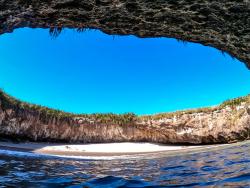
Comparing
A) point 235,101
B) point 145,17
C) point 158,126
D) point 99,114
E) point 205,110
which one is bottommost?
point 158,126

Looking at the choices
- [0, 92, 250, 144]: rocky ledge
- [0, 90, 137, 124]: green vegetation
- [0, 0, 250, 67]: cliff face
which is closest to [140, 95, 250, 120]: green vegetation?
[0, 92, 250, 144]: rocky ledge

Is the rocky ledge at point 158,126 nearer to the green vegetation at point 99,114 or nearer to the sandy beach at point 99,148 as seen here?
the green vegetation at point 99,114

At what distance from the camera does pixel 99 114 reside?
26141 millimetres

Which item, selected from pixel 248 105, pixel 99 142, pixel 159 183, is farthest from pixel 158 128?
pixel 159 183

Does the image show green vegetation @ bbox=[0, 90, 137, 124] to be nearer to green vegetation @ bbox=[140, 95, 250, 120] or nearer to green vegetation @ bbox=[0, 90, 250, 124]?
green vegetation @ bbox=[0, 90, 250, 124]

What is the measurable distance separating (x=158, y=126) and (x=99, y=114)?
4945mm

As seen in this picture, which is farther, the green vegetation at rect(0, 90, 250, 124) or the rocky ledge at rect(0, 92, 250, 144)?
the rocky ledge at rect(0, 92, 250, 144)

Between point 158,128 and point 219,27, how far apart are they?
18906 millimetres

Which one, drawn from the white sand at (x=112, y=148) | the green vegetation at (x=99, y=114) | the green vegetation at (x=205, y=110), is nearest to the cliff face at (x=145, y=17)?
the white sand at (x=112, y=148)

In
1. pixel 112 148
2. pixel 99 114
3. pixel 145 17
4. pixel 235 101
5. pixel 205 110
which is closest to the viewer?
pixel 145 17

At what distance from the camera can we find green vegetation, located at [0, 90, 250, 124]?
2108 cm

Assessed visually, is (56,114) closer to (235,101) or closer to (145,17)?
(235,101)

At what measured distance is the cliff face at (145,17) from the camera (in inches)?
310

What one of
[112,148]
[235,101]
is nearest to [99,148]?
[112,148]
